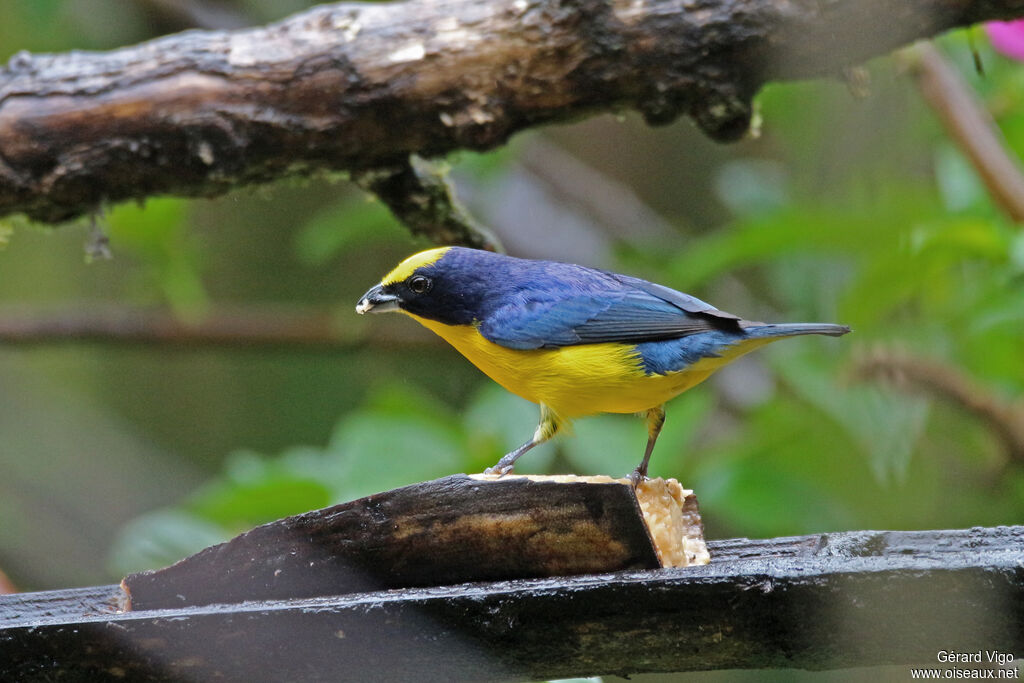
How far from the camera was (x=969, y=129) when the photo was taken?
Answer: 3.36m

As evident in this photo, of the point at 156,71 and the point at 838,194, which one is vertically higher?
the point at 156,71

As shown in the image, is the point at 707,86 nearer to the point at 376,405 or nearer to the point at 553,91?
the point at 553,91

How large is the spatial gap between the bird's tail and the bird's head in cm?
52

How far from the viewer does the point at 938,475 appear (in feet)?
11.5

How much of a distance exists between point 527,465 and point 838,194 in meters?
1.94

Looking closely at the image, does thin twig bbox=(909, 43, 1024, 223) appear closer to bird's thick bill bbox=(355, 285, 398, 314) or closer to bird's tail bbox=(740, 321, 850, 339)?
bird's tail bbox=(740, 321, 850, 339)

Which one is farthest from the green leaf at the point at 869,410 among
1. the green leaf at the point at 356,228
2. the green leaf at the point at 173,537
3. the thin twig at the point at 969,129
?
the green leaf at the point at 173,537

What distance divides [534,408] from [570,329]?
139cm

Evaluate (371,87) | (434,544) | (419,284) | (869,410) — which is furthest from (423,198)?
(869,410)

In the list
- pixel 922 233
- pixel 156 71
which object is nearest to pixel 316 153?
pixel 156 71

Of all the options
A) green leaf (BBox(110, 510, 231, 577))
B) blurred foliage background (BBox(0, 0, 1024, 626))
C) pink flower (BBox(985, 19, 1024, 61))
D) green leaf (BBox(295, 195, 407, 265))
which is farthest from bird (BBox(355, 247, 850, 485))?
green leaf (BBox(295, 195, 407, 265))

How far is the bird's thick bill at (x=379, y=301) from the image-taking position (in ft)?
6.94

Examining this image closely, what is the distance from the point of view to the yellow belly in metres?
1.94

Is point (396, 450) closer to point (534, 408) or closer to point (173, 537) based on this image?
point (534, 408)
